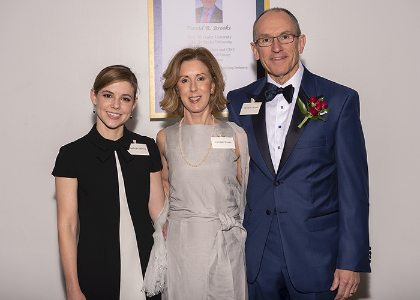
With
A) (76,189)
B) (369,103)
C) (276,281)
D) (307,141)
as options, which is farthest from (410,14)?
(76,189)

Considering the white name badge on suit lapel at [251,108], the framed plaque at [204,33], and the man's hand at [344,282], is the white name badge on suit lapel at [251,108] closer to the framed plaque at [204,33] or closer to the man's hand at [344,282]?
the framed plaque at [204,33]

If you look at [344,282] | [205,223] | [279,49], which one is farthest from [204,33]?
[344,282]

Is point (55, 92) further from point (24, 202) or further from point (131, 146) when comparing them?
point (131, 146)

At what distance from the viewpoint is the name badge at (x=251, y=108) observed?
2089 mm

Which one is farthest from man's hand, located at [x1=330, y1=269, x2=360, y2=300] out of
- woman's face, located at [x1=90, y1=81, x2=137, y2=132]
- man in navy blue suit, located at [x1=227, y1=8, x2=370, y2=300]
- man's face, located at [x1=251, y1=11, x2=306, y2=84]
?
woman's face, located at [x1=90, y1=81, x2=137, y2=132]

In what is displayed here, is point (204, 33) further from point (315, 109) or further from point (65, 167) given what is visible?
point (65, 167)

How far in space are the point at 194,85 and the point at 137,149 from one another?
0.50 meters

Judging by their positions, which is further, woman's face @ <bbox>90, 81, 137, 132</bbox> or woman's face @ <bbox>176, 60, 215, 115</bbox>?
woman's face @ <bbox>176, 60, 215, 115</bbox>

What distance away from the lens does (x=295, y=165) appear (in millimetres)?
1877

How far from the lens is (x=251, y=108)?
2119mm

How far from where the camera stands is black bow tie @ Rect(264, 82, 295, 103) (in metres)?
2.01

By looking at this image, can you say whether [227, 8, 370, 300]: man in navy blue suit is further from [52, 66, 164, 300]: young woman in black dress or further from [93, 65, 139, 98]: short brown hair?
[93, 65, 139, 98]: short brown hair

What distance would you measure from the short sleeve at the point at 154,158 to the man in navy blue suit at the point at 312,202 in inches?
22.1

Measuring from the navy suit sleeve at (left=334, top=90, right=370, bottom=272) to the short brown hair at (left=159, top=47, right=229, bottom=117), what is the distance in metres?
0.77
